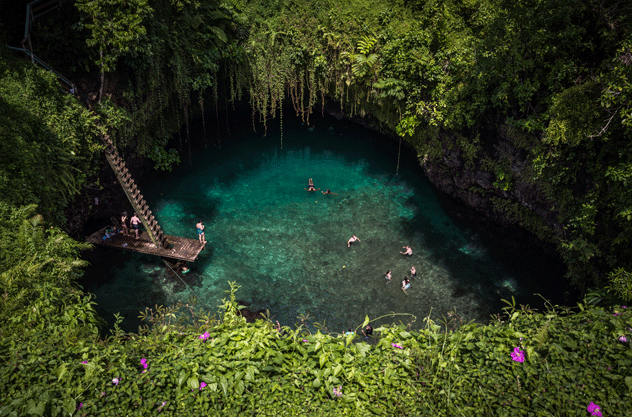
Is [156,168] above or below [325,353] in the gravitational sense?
below

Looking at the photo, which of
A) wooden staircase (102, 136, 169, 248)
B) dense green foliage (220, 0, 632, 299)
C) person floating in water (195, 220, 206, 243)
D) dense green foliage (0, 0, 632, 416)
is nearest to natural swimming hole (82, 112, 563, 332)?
person floating in water (195, 220, 206, 243)

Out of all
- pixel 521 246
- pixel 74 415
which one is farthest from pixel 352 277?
pixel 74 415

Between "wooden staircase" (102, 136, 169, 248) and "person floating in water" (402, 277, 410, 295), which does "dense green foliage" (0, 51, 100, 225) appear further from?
"person floating in water" (402, 277, 410, 295)

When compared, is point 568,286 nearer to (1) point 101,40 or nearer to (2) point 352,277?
(2) point 352,277

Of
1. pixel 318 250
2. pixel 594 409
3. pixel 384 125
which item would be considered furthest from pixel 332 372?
pixel 384 125

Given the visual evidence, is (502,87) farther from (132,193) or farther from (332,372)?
(132,193)
